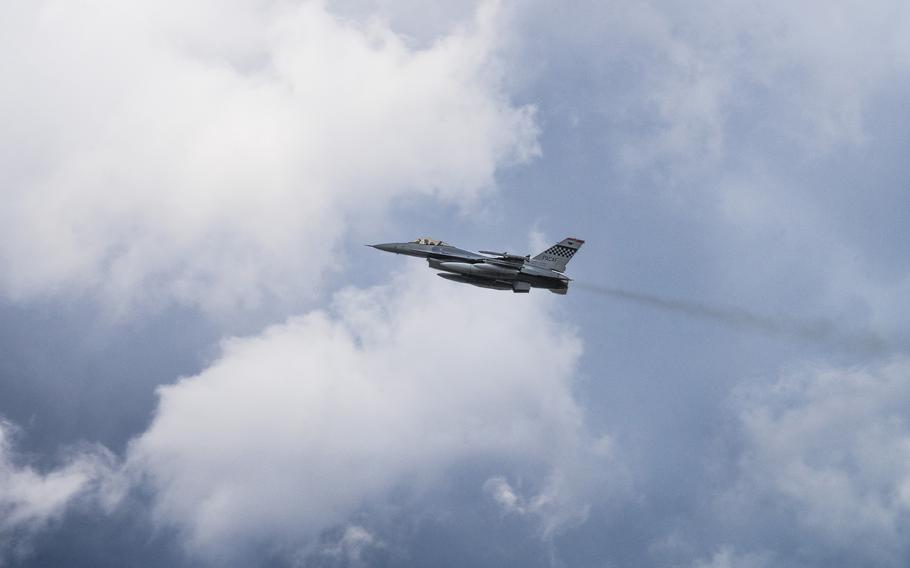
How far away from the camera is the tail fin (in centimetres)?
10212

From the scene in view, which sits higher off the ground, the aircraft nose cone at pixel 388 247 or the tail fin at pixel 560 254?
the aircraft nose cone at pixel 388 247

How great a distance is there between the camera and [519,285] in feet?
333

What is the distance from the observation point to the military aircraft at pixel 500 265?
99938mm

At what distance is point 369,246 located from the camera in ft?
340

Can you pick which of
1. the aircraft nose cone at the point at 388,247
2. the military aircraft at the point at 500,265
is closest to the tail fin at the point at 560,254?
the military aircraft at the point at 500,265

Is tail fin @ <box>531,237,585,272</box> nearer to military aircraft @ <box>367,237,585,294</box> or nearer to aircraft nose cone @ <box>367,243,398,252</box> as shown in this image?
military aircraft @ <box>367,237,585,294</box>

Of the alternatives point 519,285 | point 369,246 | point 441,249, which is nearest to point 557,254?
point 519,285

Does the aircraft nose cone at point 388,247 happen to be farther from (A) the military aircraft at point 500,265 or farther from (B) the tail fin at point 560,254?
(B) the tail fin at point 560,254

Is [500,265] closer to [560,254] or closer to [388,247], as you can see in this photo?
[560,254]

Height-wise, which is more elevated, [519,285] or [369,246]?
[369,246]

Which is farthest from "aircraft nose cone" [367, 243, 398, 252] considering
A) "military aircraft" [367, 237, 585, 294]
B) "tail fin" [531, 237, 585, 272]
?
"tail fin" [531, 237, 585, 272]

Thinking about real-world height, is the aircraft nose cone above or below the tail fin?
above

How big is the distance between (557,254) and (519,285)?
6339 millimetres

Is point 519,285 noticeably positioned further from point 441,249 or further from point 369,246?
point 369,246
